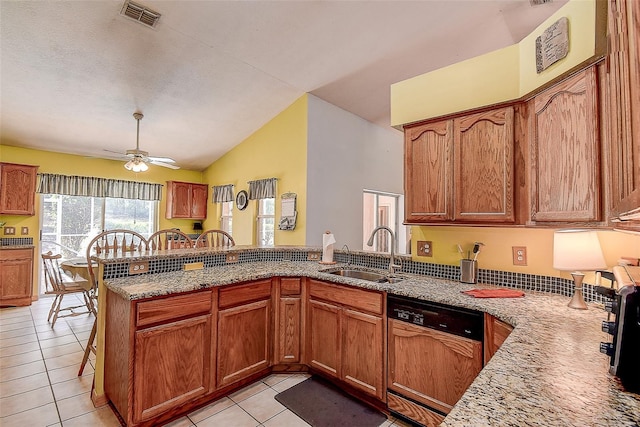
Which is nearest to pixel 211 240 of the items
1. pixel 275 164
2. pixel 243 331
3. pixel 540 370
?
pixel 275 164

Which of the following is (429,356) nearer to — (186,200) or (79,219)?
(186,200)

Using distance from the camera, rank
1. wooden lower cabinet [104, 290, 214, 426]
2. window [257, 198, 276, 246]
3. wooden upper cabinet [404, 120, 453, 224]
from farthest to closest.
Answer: window [257, 198, 276, 246] → wooden upper cabinet [404, 120, 453, 224] → wooden lower cabinet [104, 290, 214, 426]

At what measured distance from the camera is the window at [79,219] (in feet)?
16.7

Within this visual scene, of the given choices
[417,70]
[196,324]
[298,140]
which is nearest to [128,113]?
[298,140]

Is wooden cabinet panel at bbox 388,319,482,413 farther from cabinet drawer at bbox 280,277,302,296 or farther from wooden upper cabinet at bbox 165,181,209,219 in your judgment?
wooden upper cabinet at bbox 165,181,209,219

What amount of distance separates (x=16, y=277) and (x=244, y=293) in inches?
176

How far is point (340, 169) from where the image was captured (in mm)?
4738

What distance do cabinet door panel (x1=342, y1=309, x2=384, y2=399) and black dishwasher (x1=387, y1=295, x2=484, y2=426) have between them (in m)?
0.08

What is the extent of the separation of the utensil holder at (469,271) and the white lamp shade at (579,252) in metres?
0.51

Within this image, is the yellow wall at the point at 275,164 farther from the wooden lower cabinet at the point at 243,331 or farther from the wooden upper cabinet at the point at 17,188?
the wooden upper cabinet at the point at 17,188

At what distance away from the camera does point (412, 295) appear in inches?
74.5

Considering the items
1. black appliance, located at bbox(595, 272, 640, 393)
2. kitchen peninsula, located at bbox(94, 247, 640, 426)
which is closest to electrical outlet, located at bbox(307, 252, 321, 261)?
kitchen peninsula, located at bbox(94, 247, 640, 426)

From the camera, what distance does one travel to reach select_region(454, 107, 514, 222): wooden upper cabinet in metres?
1.89

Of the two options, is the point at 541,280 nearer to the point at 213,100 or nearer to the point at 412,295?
the point at 412,295
